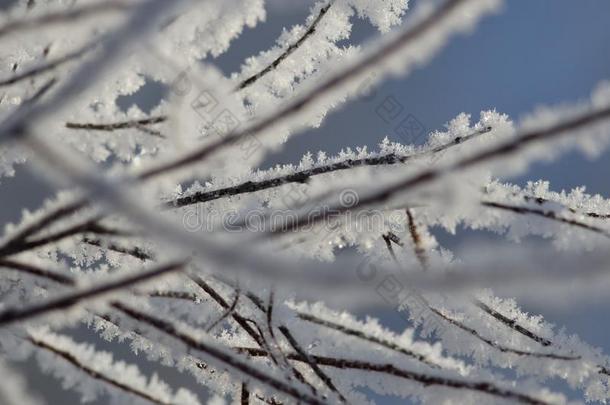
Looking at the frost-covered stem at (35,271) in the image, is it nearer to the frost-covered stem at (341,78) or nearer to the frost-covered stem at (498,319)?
the frost-covered stem at (341,78)

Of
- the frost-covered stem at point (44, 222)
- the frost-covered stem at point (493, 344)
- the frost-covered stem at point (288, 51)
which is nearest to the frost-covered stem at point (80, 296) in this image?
the frost-covered stem at point (44, 222)

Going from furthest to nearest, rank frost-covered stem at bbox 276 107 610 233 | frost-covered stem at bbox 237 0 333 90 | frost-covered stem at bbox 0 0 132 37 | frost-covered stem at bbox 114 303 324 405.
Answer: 1. frost-covered stem at bbox 237 0 333 90
2. frost-covered stem at bbox 114 303 324 405
3. frost-covered stem at bbox 0 0 132 37
4. frost-covered stem at bbox 276 107 610 233

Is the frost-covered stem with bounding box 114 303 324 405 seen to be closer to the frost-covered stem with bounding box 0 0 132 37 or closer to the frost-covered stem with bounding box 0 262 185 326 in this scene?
the frost-covered stem with bounding box 0 262 185 326

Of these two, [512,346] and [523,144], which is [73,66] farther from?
[512,346]

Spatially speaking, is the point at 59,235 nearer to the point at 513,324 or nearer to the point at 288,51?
the point at 288,51

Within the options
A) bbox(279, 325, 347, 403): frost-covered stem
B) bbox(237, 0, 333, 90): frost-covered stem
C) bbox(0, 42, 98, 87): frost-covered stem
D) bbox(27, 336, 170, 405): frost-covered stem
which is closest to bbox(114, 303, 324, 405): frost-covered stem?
bbox(27, 336, 170, 405): frost-covered stem

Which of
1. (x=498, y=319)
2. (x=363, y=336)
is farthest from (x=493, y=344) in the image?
(x=363, y=336)
